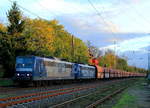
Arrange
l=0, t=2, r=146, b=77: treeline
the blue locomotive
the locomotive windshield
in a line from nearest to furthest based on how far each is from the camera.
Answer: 1. the blue locomotive
2. the locomotive windshield
3. l=0, t=2, r=146, b=77: treeline

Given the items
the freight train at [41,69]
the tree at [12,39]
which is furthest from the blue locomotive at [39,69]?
the tree at [12,39]

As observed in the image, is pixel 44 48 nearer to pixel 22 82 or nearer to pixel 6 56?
pixel 6 56

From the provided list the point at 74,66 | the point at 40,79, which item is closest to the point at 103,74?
the point at 74,66

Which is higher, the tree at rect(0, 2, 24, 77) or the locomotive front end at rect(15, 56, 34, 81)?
the tree at rect(0, 2, 24, 77)

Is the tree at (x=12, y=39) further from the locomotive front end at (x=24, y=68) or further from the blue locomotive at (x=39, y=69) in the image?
the locomotive front end at (x=24, y=68)

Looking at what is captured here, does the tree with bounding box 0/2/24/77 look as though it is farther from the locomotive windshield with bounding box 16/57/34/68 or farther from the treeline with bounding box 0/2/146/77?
the locomotive windshield with bounding box 16/57/34/68

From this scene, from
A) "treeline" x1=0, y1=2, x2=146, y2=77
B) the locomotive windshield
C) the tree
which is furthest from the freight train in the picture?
the tree

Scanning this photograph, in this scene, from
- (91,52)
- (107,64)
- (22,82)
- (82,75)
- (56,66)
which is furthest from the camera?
(107,64)

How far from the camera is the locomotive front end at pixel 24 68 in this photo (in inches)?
1201

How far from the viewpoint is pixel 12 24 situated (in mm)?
46969

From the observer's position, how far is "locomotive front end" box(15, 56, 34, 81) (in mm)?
30516

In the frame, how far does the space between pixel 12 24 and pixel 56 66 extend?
1422cm

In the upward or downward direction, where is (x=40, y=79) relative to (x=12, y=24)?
downward

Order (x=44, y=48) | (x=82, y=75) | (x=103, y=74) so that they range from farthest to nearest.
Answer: (x=103, y=74) → (x=44, y=48) → (x=82, y=75)
